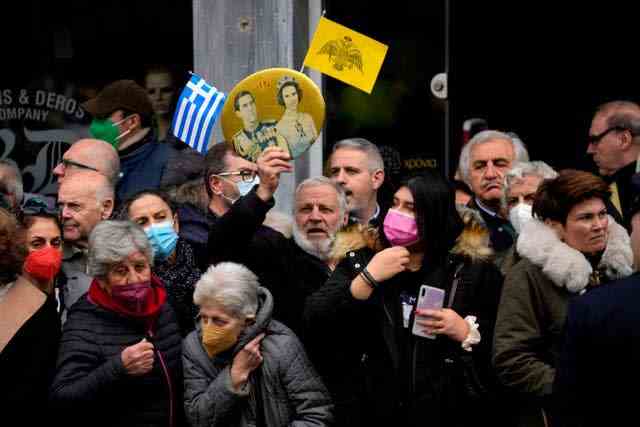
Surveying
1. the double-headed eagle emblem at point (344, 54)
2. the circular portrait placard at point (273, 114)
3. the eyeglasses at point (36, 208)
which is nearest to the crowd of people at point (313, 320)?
the circular portrait placard at point (273, 114)

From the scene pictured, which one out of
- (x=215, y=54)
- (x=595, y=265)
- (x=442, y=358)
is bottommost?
(x=442, y=358)

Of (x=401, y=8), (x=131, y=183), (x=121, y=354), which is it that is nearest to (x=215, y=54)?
(x=131, y=183)

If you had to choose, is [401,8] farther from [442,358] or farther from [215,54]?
[442,358]

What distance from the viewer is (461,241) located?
20.5ft

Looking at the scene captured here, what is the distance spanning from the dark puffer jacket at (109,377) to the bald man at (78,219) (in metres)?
0.56

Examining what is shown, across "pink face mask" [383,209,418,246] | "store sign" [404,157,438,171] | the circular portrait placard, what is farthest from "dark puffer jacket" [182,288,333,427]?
"store sign" [404,157,438,171]

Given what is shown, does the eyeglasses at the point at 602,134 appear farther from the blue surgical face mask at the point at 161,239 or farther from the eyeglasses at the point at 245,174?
the blue surgical face mask at the point at 161,239

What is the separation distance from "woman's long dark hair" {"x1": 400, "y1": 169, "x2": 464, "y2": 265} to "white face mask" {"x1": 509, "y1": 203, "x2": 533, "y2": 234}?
3.29ft

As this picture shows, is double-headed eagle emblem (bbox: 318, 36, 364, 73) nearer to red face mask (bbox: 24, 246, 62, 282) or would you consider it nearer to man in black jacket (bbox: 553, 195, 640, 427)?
red face mask (bbox: 24, 246, 62, 282)

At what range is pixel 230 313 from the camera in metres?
6.02

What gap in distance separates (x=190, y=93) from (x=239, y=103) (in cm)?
87

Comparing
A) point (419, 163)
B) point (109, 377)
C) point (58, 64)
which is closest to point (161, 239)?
point (109, 377)

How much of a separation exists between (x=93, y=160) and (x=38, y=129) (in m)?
2.97

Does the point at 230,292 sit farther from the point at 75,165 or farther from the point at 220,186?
the point at 75,165
